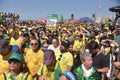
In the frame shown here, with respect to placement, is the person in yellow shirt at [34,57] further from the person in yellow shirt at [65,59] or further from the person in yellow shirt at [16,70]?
the person in yellow shirt at [16,70]

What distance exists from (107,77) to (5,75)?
142 inches

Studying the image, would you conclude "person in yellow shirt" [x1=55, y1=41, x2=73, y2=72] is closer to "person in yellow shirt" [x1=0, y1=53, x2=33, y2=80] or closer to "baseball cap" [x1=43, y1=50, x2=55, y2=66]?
"baseball cap" [x1=43, y1=50, x2=55, y2=66]

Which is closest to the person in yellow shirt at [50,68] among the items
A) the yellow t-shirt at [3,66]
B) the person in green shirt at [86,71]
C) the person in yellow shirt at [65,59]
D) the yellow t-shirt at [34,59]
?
the person in yellow shirt at [65,59]

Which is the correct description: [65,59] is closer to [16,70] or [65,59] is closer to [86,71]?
[86,71]

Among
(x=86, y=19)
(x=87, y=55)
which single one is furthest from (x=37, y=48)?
(x=86, y=19)

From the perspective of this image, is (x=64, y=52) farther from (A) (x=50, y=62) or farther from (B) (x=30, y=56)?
(A) (x=50, y=62)

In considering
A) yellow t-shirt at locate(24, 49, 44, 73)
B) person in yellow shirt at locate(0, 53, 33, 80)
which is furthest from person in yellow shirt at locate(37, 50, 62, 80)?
person in yellow shirt at locate(0, 53, 33, 80)

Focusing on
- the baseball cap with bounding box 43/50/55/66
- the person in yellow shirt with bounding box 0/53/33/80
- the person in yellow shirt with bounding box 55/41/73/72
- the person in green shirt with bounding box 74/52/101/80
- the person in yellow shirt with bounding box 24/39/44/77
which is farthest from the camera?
the person in yellow shirt with bounding box 24/39/44/77

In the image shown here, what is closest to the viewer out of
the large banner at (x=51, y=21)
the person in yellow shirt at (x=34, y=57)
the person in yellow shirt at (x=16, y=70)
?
the person in yellow shirt at (x=16, y=70)

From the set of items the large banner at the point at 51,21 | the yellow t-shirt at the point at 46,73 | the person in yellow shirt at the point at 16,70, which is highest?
the person in yellow shirt at the point at 16,70

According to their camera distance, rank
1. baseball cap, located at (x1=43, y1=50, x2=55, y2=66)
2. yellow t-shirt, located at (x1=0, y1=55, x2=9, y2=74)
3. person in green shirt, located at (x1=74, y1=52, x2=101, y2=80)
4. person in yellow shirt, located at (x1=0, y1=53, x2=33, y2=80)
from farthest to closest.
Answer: baseball cap, located at (x1=43, y1=50, x2=55, y2=66)
yellow t-shirt, located at (x1=0, y1=55, x2=9, y2=74)
person in green shirt, located at (x1=74, y1=52, x2=101, y2=80)
person in yellow shirt, located at (x1=0, y1=53, x2=33, y2=80)

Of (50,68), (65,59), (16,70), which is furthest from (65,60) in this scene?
(16,70)

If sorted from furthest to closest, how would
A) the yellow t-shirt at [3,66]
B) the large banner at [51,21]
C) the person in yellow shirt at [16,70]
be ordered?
the large banner at [51,21] → the yellow t-shirt at [3,66] → the person in yellow shirt at [16,70]

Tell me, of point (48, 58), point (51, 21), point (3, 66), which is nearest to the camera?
point (3, 66)
